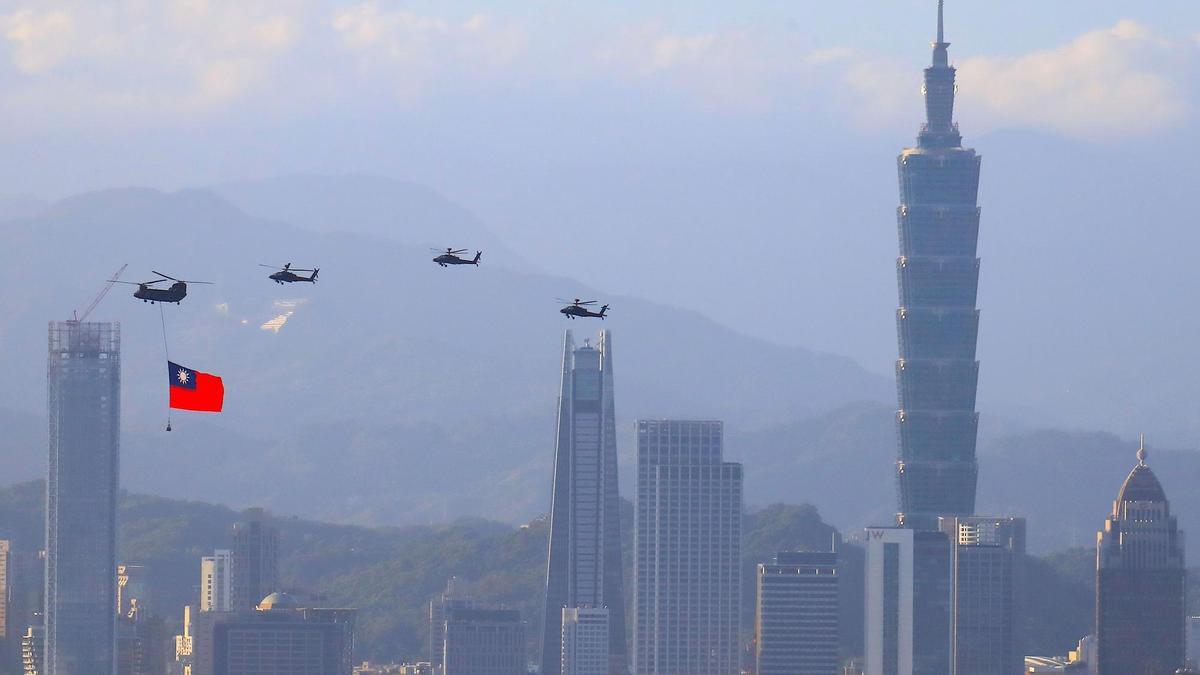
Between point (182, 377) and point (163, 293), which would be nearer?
point (163, 293)

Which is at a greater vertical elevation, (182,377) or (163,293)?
(163,293)

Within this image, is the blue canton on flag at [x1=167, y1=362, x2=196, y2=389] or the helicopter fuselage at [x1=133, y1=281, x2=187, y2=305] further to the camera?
the blue canton on flag at [x1=167, y1=362, x2=196, y2=389]

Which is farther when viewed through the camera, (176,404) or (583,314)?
(176,404)

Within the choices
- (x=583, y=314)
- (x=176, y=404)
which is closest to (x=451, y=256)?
(x=583, y=314)

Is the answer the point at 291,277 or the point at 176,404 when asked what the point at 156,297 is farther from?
the point at 176,404

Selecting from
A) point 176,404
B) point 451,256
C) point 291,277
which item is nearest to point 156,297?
point 291,277

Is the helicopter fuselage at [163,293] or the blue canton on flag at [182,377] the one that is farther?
the blue canton on flag at [182,377]

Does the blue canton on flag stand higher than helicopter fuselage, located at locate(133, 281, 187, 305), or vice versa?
helicopter fuselage, located at locate(133, 281, 187, 305)

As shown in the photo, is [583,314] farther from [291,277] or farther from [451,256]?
[291,277]

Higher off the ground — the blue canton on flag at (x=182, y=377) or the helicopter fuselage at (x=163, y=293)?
the helicopter fuselage at (x=163, y=293)
